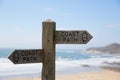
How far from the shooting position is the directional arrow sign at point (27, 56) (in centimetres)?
365

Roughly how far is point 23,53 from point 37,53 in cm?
18

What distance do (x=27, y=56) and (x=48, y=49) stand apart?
279 mm

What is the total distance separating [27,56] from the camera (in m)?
3.69

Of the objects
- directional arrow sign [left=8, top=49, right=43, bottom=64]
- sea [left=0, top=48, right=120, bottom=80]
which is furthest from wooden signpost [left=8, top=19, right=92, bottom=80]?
sea [left=0, top=48, right=120, bottom=80]

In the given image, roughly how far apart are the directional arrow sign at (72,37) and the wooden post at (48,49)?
0.25 ft

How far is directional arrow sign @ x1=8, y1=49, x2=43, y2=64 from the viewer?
12.0 ft

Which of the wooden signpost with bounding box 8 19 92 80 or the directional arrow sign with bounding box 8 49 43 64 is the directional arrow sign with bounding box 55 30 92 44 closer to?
the wooden signpost with bounding box 8 19 92 80

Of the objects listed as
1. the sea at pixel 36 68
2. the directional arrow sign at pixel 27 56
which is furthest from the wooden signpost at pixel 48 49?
the sea at pixel 36 68

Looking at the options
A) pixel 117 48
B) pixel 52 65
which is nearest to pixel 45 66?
pixel 52 65

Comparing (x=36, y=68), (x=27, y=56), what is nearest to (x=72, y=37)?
(x=27, y=56)

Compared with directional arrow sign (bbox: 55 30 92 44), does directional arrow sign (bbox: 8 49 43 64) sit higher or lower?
lower

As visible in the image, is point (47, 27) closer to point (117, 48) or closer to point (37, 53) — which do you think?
point (37, 53)

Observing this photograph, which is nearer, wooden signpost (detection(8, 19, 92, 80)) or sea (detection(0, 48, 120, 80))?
wooden signpost (detection(8, 19, 92, 80))

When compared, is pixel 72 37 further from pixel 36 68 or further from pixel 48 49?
pixel 36 68
